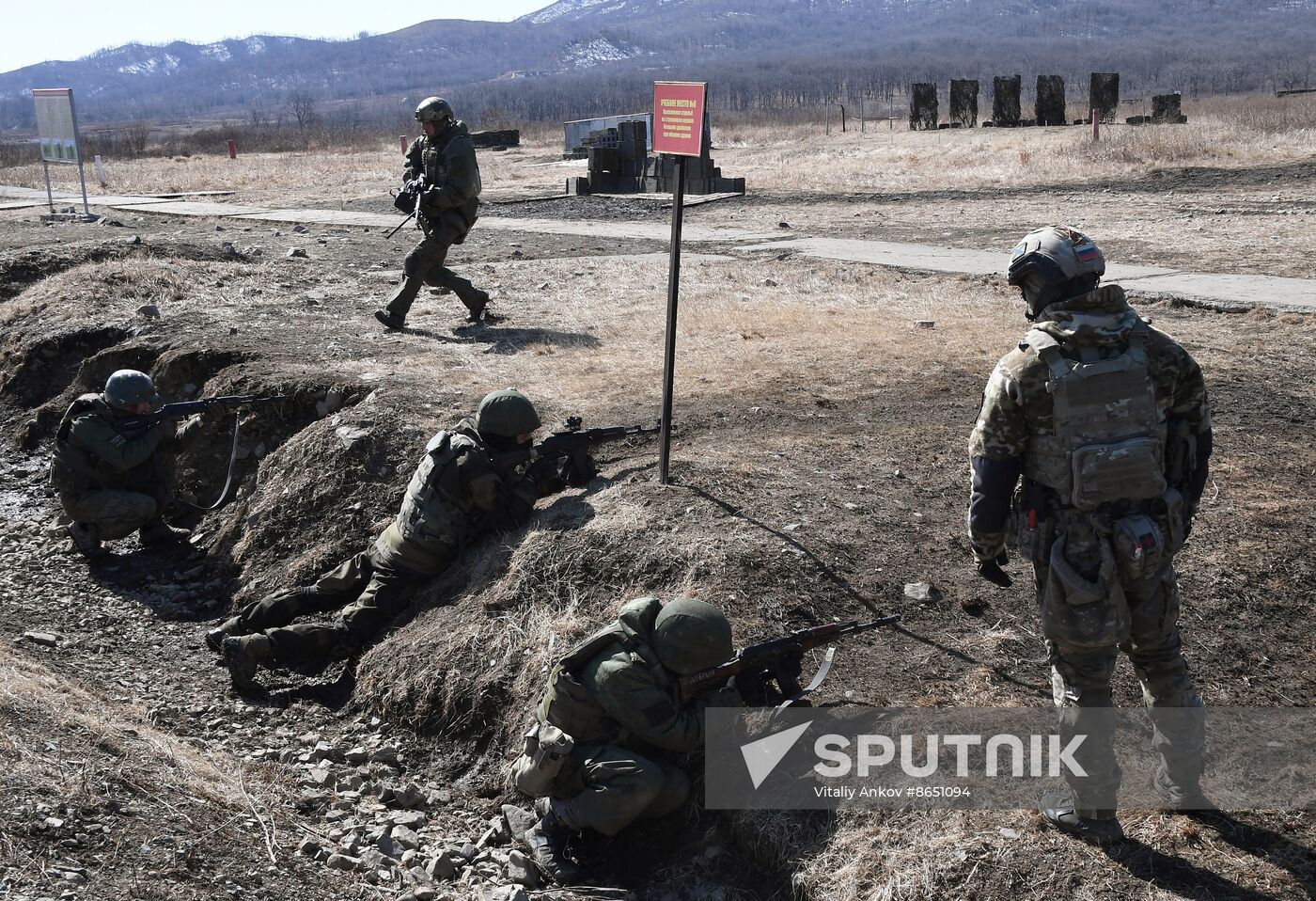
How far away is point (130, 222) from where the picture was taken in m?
19.4

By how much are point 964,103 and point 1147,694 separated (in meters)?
34.9

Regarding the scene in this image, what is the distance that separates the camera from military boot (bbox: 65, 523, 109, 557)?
7.68m

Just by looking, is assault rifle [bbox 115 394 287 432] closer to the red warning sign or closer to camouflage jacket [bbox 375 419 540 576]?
camouflage jacket [bbox 375 419 540 576]

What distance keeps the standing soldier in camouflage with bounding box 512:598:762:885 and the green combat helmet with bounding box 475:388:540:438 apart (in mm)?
1868

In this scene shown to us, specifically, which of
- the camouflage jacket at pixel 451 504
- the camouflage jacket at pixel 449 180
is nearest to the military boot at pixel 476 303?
the camouflage jacket at pixel 449 180

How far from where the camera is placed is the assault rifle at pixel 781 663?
4371mm

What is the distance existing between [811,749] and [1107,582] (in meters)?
1.40

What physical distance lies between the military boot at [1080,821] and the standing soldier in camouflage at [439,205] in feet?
24.5

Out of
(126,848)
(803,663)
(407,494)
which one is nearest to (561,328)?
(407,494)

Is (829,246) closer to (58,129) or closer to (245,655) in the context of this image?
(245,655)

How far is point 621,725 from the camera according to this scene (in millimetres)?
4418

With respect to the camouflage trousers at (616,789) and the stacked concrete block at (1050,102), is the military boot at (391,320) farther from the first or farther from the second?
the stacked concrete block at (1050,102)

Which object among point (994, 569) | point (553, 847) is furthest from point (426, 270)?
point (994, 569)

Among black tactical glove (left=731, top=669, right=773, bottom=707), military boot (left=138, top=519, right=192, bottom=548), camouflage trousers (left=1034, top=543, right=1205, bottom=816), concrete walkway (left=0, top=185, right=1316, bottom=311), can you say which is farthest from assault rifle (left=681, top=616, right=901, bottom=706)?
concrete walkway (left=0, top=185, right=1316, bottom=311)
